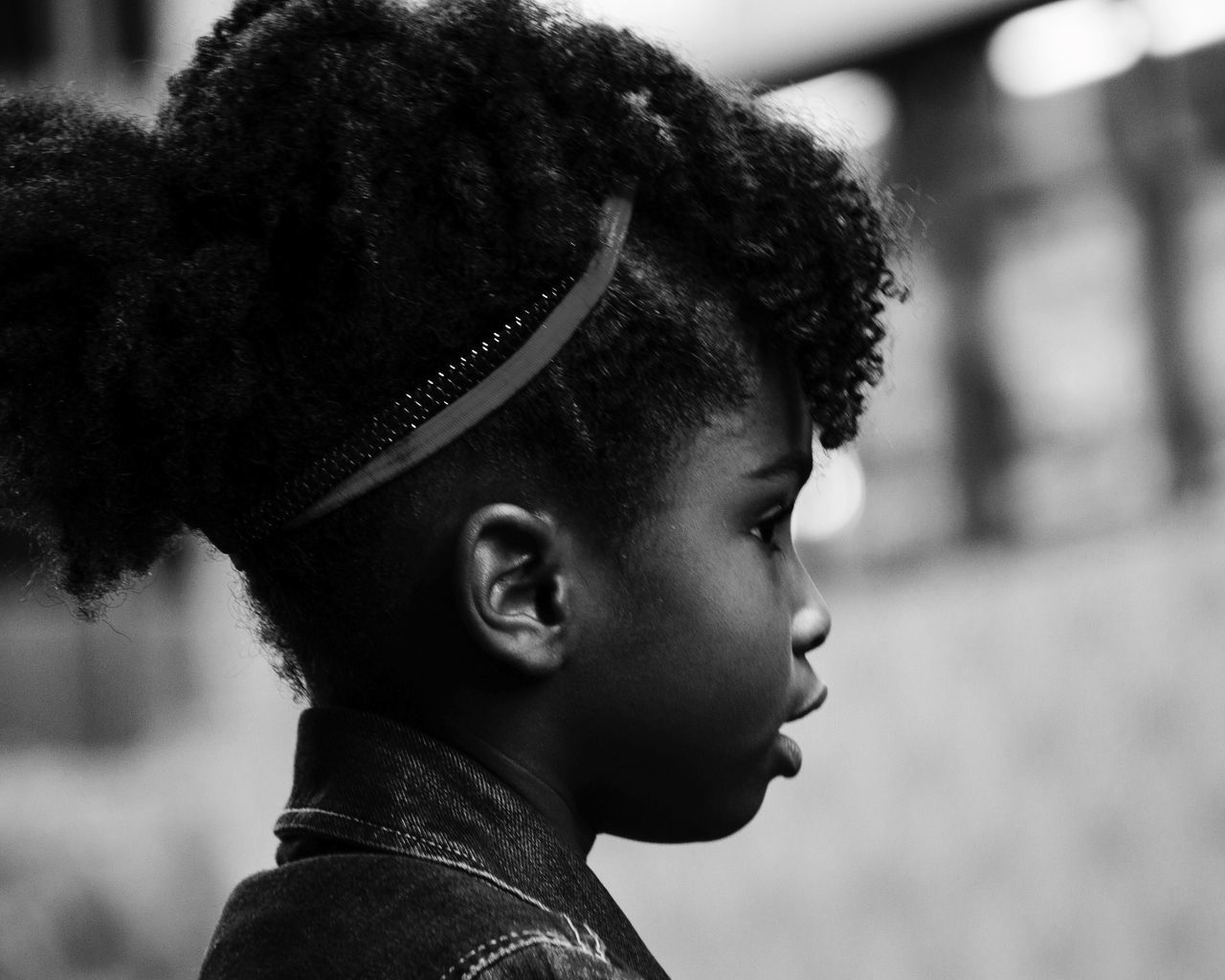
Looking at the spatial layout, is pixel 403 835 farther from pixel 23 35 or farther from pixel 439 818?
pixel 23 35

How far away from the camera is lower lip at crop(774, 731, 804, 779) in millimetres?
1075

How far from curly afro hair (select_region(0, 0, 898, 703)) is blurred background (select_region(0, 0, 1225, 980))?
2.78 meters

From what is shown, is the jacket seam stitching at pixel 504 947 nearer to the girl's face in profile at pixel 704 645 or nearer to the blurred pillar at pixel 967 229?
the girl's face in profile at pixel 704 645

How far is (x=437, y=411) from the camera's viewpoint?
3.15 feet

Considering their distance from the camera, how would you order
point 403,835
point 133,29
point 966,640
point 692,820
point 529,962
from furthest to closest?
point 133,29 → point 966,640 → point 692,820 → point 403,835 → point 529,962

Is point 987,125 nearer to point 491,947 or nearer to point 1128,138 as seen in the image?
point 1128,138

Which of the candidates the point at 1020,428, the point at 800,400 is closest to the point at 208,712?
the point at 1020,428

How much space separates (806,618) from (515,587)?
0.76 ft

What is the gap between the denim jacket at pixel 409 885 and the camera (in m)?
0.84

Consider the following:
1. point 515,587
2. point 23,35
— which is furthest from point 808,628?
point 23,35

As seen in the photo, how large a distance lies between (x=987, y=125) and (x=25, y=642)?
391cm

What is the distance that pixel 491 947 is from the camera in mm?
837

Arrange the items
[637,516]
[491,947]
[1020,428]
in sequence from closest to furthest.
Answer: [491,947]
[637,516]
[1020,428]

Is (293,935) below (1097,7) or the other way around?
below
